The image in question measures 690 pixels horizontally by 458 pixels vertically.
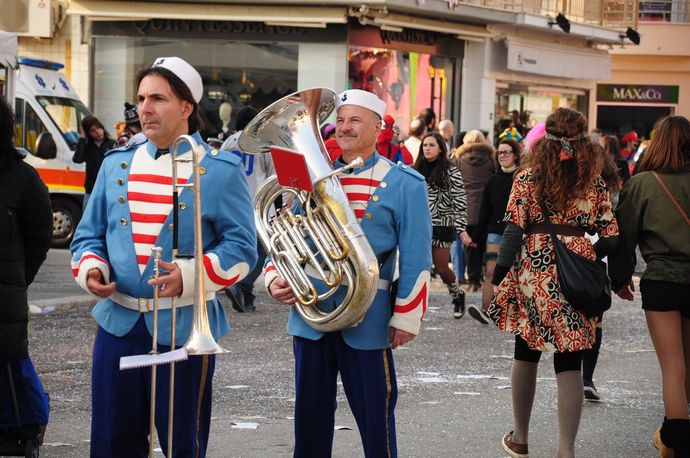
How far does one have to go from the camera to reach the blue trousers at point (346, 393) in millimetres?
5477

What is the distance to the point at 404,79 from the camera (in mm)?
27625

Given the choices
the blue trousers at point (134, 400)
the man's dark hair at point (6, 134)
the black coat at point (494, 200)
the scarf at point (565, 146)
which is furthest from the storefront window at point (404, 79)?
the blue trousers at point (134, 400)

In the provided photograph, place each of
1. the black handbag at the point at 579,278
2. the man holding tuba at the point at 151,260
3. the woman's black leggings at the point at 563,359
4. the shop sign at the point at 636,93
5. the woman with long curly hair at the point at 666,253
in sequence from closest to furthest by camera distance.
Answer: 1. the man holding tuba at the point at 151,260
2. the black handbag at the point at 579,278
3. the woman's black leggings at the point at 563,359
4. the woman with long curly hair at the point at 666,253
5. the shop sign at the point at 636,93

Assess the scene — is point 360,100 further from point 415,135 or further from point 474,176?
point 415,135

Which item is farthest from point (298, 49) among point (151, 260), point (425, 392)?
point (151, 260)

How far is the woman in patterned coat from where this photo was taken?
42.4 feet

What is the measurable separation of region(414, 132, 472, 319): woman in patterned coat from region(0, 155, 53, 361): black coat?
24.6ft

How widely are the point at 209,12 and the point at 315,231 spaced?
20523mm

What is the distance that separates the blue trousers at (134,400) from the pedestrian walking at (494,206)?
20.3ft

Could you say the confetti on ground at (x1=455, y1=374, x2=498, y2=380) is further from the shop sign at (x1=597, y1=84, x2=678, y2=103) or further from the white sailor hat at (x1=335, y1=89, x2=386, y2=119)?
the shop sign at (x1=597, y1=84, x2=678, y2=103)

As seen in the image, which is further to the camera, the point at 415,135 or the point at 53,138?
the point at 53,138

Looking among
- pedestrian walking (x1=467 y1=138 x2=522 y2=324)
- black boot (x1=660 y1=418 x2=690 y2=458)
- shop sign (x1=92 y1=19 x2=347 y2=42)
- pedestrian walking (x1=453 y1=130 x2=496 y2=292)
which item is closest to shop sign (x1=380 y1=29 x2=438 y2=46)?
shop sign (x1=92 y1=19 x2=347 y2=42)

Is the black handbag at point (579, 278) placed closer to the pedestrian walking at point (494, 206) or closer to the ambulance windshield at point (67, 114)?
the pedestrian walking at point (494, 206)

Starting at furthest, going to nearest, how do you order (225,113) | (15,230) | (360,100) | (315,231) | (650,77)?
(650,77)
(225,113)
(360,100)
(15,230)
(315,231)
